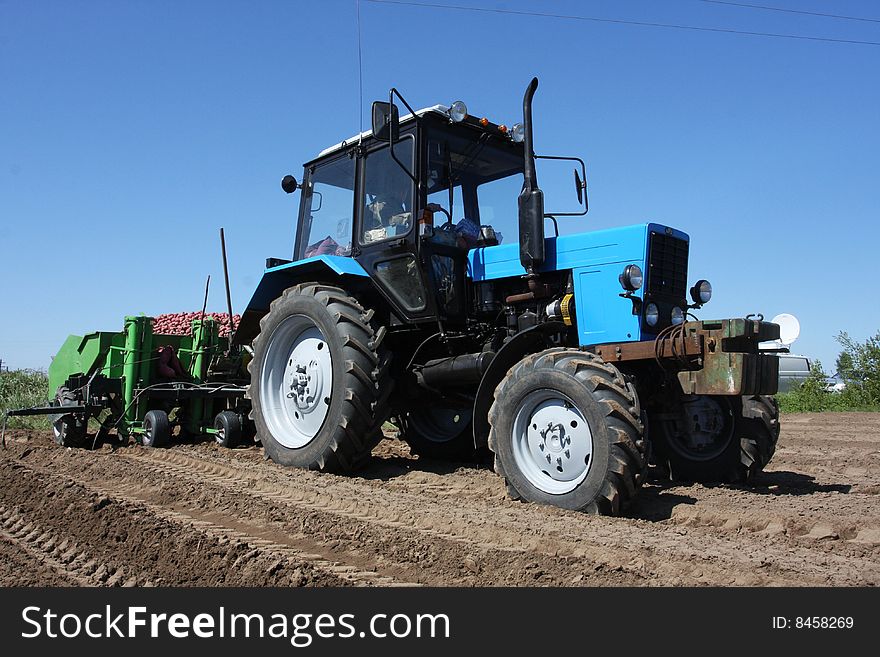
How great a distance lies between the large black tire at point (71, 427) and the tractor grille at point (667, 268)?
19.9 ft

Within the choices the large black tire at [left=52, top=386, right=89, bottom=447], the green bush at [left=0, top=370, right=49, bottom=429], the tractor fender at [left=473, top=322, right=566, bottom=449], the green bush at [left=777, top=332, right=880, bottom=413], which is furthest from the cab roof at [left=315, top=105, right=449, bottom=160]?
the green bush at [left=777, top=332, right=880, bottom=413]

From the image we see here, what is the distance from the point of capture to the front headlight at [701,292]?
561 centimetres

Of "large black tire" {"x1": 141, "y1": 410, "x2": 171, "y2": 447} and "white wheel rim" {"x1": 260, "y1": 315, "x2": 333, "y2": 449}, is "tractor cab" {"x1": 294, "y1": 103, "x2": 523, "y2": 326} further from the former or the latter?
"large black tire" {"x1": 141, "y1": 410, "x2": 171, "y2": 447}

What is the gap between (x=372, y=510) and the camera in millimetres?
4680

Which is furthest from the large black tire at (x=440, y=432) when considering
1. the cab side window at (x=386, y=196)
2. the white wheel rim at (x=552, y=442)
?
the white wheel rim at (x=552, y=442)

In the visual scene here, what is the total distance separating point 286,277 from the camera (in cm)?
728

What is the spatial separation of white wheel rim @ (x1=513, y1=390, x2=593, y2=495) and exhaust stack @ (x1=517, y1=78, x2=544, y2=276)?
1.07 meters

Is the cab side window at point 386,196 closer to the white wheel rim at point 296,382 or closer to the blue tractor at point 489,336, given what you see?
the blue tractor at point 489,336

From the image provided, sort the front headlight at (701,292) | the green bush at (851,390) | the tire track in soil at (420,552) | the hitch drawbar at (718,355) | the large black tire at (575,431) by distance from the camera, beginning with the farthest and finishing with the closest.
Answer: the green bush at (851,390) → the front headlight at (701,292) → the hitch drawbar at (718,355) → the large black tire at (575,431) → the tire track in soil at (420,552)

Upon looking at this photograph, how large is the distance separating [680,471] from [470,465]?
1.88 metres

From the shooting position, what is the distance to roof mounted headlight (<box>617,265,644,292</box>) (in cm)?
507

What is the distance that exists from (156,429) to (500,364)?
4174 mm
